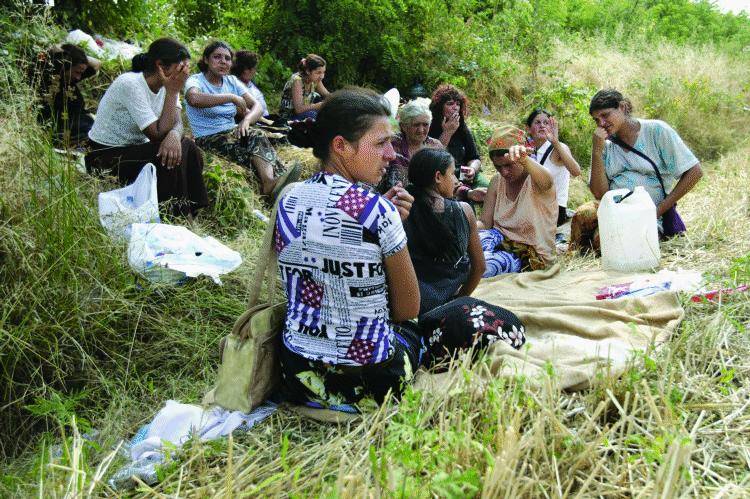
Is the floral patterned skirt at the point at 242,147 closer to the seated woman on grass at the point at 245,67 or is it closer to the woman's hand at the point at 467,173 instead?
the seated woman on grass at the point at 245,67

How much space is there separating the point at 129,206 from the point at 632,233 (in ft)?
10.3

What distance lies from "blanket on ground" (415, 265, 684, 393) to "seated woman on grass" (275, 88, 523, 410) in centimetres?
27

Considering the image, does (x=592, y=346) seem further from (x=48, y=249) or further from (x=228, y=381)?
(x=48, y=249)

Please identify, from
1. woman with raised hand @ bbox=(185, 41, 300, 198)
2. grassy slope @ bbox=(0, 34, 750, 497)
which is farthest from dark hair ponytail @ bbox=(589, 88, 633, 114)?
woman with raised hand @ bbox=(185, 41, 300, 198)

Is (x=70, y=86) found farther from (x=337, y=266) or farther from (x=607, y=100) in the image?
(x=607, y=100)

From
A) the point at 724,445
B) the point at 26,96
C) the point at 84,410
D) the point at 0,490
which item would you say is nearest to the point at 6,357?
the point at 84,410

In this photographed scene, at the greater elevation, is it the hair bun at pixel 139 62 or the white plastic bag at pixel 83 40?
the hair bun at pixel 139 62

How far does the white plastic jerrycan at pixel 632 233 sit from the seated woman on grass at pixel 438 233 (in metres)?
1.35

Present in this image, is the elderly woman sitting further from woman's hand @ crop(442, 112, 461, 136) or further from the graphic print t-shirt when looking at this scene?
the graphic print t-shirt

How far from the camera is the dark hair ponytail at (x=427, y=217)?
11.3ft

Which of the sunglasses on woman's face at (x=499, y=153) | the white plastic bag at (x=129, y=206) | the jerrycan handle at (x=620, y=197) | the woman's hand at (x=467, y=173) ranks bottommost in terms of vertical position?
the white plastic bag at (x=129, y=206)

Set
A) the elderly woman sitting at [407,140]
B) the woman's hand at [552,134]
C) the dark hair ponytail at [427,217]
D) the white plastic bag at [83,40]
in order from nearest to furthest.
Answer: the dark hair ponytail at [427,217] → the elderly woman sitting at [407,140] → the woman's hand at [552,134] → the white plastic bag at [83,40]

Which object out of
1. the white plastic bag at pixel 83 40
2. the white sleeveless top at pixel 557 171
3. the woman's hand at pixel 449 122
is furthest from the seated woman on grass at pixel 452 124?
the white plastic bag at pixel 83 40

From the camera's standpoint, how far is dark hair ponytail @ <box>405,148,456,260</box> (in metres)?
3.44
